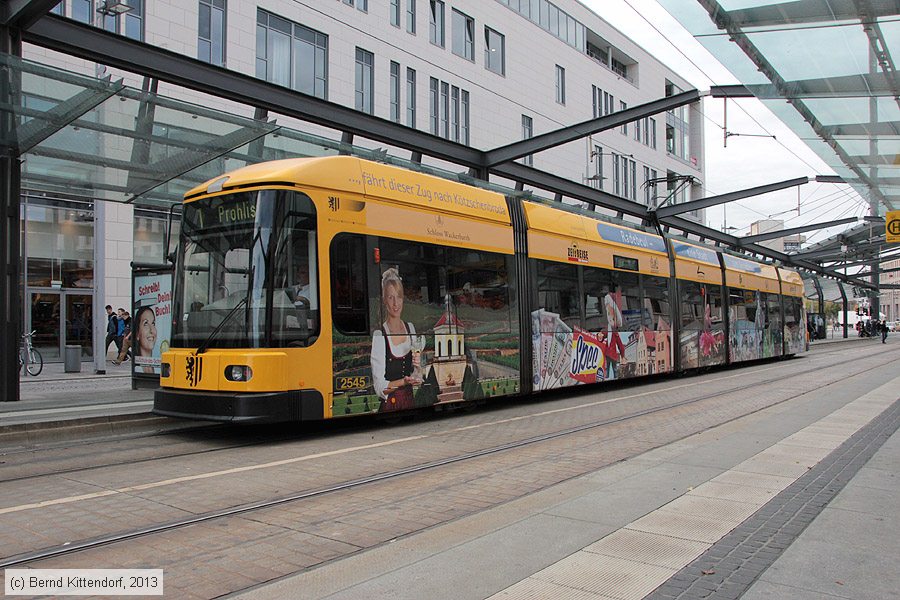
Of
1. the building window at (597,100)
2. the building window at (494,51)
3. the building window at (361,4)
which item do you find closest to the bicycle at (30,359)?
the building window at (361,4)

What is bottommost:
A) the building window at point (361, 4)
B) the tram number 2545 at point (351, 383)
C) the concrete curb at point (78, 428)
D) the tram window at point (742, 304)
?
the concrete curb at point (78, 428)

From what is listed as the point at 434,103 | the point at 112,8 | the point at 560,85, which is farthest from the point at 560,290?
the point at 560,85

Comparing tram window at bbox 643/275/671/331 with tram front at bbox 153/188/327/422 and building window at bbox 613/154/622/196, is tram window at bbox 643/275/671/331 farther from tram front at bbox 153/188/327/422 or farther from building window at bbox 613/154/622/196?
building window at bbox 613/154/622/196

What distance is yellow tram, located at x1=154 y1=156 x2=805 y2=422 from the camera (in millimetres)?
8664

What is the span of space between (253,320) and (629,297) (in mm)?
10513

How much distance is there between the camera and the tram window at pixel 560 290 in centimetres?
1355

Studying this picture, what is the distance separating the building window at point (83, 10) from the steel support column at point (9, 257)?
9.83 metres

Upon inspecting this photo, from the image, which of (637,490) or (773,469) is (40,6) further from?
(773,469)

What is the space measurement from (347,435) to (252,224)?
10.1 ft

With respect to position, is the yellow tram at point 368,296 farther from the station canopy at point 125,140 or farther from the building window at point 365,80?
the building window at point 365,80

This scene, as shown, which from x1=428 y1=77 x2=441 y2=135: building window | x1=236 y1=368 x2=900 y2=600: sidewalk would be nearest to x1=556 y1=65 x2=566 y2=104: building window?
x1=428 y1=77 x2=441 y2=135: building window

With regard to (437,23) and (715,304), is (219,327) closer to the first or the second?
(715,304)

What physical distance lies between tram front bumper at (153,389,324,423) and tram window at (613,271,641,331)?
30.9 feet

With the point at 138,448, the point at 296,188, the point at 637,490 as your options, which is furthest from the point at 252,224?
the point at 637,490
